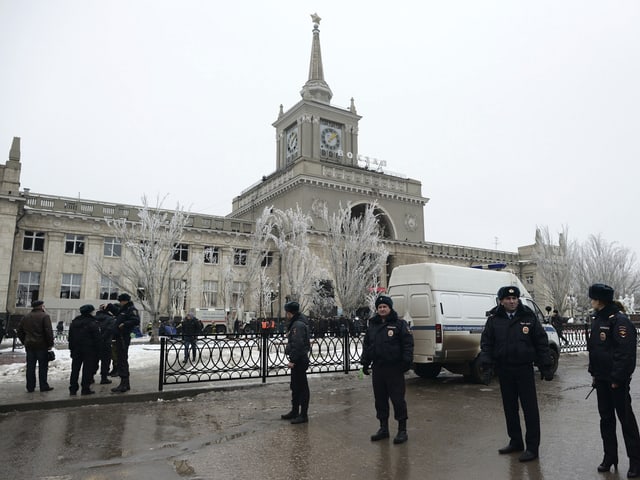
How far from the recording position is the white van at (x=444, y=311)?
11.1 metres

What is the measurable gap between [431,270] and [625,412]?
267 inches

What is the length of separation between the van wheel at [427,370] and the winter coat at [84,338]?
7.86m

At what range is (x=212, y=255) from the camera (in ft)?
130

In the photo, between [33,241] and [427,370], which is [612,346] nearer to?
[427,370]

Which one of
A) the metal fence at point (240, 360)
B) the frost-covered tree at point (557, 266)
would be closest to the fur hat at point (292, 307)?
the metal fence at point (240, 360)

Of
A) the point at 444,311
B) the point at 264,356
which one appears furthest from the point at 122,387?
the point at 444,311

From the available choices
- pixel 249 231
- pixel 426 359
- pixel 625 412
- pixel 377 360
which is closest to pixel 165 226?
pixel 249 231

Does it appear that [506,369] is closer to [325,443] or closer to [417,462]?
[417,462]

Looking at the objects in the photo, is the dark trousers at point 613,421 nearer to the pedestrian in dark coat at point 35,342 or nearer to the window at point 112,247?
the pedestrian in dark coat at point 35,342

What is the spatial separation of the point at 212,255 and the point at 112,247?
25.9ft

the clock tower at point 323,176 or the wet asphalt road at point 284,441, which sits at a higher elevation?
the clock tower at point 323,176

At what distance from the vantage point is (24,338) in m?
9.53

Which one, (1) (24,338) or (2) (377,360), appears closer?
(2) (377,360)

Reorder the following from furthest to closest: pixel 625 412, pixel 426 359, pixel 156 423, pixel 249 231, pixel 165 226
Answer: pixel 249 231
pixel 165 226
pixel 426 359
pixel 156 423
pixel 625 412
